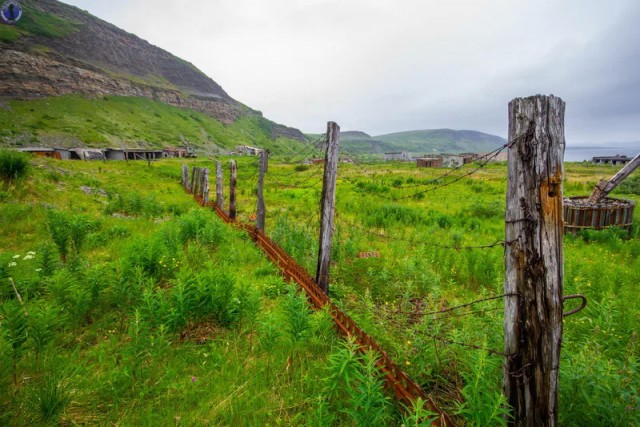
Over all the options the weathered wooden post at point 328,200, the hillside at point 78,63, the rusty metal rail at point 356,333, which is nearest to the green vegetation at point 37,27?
the hillside at point 78,63

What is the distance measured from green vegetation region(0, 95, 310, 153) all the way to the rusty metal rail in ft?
286

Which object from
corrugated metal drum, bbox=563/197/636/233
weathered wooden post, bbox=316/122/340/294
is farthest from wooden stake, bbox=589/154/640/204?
weathered wooden post, bbox=316/122/340/294

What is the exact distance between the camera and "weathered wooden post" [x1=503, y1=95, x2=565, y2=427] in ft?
7.43

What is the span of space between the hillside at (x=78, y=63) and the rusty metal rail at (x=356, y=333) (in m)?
89.5

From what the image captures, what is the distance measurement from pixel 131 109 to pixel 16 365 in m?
147

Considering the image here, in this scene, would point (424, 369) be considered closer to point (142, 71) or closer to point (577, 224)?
point (577, 224)

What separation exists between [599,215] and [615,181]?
1410mm

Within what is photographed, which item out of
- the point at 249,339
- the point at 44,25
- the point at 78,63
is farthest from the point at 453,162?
the point at 44,25

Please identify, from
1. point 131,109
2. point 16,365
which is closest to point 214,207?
point 16,365

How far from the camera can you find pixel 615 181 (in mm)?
9578

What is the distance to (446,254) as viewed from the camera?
7.96m

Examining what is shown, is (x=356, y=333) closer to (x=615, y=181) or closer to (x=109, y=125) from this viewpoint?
(x=615, y=181)

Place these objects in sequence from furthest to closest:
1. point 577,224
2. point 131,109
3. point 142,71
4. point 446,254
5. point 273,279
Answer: point 142,71, point 131,109, point 577,224, point 446,254, point 273,279

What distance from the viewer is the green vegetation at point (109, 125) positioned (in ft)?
240
